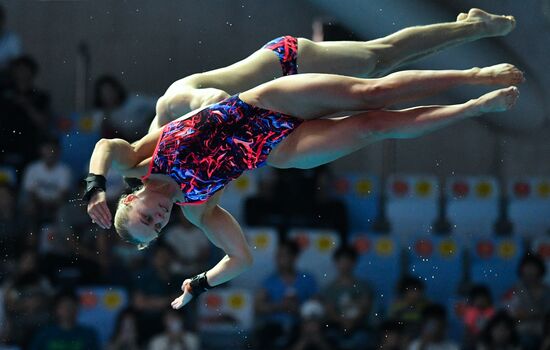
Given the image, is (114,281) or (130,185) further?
(114,281)

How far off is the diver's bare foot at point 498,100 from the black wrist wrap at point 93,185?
1954 millimetres

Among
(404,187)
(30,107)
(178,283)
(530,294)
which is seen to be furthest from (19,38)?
(530,294)

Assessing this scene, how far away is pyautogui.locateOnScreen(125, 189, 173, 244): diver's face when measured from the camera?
6426 mm

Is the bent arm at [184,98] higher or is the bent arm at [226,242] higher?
the bent arm at [184,98]

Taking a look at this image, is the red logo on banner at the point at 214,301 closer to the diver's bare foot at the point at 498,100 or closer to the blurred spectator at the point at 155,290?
the blurred spectator at the point at 155,290

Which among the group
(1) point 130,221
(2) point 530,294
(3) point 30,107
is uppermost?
(1) point 130,221

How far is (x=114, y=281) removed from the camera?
10680mm

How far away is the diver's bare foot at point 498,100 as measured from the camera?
20.2ft

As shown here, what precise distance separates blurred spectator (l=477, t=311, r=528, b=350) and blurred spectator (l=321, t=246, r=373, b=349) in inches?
38.7

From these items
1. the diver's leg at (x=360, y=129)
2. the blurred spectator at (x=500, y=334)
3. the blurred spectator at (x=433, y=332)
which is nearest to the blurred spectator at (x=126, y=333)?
the blurred spectator at (x=433, y=332)

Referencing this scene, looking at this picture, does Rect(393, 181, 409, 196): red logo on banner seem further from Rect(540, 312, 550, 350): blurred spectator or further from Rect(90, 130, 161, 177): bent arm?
Rect(90, 130, 161, 177): bent arm

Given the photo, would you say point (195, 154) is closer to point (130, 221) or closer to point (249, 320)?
point (130, 221)

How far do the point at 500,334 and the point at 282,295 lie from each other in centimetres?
185

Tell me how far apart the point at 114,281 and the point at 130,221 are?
4.35 meters
